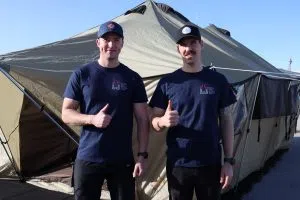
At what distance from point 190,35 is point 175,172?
1.01 metres

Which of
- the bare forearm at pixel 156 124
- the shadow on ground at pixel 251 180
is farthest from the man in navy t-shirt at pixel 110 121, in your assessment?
the shadow on ground at pixel 251 180

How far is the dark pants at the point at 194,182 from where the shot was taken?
10.4 feet

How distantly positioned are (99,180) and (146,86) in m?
2.53

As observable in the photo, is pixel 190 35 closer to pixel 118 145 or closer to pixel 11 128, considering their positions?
pixel 118 145

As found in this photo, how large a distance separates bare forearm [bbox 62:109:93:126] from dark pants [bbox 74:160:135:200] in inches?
11.5

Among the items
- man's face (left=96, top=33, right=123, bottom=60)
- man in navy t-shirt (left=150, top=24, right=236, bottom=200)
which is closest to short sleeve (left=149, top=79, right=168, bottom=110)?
man in navy t-shirt (left=150, top=24, right=236, bottom=200)

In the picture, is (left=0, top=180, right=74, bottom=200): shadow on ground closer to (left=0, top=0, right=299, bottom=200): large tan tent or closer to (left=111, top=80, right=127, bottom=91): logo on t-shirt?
(left=0, top=0, right=299, bottom=200): large tan tent

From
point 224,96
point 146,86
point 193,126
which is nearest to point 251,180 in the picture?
point 146,86

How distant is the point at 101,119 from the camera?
118 inches

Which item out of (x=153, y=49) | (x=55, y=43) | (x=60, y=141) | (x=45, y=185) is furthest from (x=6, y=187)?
(x=153, y=49)

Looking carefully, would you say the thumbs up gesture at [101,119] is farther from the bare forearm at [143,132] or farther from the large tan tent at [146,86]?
the large tan tent at [146,86]

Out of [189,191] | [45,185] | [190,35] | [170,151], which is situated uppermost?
[190,35]

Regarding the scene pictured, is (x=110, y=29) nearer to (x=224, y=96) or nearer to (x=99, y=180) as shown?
(x=224, y=96)

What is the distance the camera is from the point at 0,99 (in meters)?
6.74
